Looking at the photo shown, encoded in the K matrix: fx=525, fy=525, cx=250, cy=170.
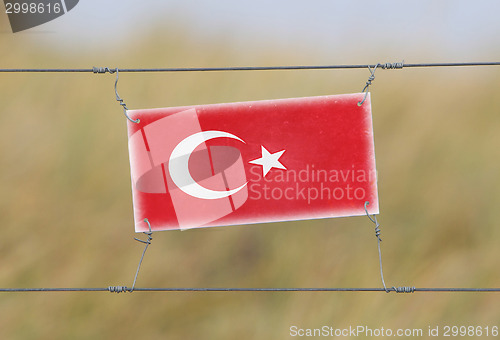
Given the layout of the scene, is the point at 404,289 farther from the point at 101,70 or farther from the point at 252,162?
the point at 101,70

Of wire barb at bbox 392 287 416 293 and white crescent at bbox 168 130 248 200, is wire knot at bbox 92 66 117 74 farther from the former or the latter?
wire barb at bbox 392 287 416 293

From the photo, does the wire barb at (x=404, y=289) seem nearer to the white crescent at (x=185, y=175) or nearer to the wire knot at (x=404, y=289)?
the wire knot at (x=404, y=289)

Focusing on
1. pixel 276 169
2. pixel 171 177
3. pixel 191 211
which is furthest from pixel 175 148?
pixel 276 169

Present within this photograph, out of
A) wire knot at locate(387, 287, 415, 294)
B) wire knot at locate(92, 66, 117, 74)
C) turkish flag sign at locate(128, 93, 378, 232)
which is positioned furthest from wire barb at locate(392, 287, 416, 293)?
wire knot at locate(92, 66, 117, 74)

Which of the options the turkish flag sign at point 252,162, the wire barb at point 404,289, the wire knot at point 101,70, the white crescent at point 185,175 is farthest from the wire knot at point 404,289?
the wire knot at point 101,70

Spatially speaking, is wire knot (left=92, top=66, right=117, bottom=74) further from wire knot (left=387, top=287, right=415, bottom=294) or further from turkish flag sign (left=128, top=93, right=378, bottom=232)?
wire knot (left=387, top=287, right=415, bottom=294)

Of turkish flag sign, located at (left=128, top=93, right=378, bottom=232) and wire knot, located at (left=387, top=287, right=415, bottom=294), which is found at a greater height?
turkish flag sign, located at (left=128, top=93, right=378, bottom=232)

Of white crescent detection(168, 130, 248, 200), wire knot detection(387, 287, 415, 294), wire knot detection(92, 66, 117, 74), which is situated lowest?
wire knot detection(387, 287, 415, 294)

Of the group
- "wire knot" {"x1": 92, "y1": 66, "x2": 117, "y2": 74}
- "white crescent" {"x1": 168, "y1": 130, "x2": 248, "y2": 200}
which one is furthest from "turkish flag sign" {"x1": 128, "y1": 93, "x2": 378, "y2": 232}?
"wire knot" {"x1": 92, "y1": 66, "x2": 117, "y2": 74}

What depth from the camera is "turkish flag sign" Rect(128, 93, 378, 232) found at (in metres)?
1.57

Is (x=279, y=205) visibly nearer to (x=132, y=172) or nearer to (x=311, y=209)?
(x=311, y=209)

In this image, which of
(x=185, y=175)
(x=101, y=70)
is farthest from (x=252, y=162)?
(x=101, y=70)

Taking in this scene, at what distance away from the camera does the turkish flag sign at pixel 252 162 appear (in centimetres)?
157

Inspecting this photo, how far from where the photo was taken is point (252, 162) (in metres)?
1.58
